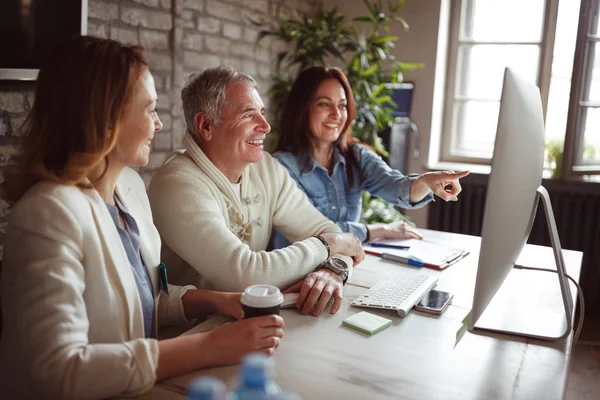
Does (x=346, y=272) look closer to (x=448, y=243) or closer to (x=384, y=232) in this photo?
(x=384, y=232)

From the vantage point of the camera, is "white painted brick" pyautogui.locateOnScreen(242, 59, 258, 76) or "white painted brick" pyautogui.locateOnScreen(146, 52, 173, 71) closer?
"white painted brick" pyautogui.locateOnScreen(146, 52, 173, 71)

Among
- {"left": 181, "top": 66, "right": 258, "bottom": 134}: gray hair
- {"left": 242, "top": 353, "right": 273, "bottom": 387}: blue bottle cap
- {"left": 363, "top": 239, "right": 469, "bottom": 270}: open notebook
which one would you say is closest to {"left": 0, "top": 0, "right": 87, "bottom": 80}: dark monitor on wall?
{"left": 181, "top": 66, "right": 258, "bottom": 134}: gray hair

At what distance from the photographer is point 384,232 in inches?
83.3

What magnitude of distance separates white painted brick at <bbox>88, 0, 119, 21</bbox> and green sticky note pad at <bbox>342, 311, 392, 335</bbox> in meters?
1.80

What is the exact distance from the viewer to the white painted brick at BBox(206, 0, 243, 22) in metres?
3.10

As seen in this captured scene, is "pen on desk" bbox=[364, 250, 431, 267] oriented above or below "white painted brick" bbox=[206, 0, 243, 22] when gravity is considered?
below

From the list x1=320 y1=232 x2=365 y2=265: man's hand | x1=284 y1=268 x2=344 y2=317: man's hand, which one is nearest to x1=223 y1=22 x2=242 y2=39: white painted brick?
x1=320 y1=232 x2=365 y2=265: man's hand

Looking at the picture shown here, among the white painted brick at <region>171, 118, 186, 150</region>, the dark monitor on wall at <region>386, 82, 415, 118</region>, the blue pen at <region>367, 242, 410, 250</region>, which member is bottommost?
the blue pen at <region>367, 242, 410, 250</region>

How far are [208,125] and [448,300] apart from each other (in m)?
0.89

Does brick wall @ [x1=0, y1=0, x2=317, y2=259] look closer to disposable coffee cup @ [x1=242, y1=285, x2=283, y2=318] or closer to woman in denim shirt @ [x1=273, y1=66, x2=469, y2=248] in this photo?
woman in denim shirt @ [x1=273, y1=66, x2=469, y2=248]

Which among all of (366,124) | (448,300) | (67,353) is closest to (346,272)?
(448,300)

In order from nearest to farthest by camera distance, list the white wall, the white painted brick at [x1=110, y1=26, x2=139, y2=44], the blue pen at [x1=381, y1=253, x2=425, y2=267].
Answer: the blue pen at [x1=381, y1=253, x2=425, y2=267] → the white painted brick at [x1=110, y1=26, x2=139, y2=44] → the white wall

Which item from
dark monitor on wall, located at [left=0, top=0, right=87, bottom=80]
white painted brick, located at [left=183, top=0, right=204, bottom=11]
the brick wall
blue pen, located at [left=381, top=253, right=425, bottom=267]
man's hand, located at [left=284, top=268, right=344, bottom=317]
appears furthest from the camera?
white painted brick, located at [left=183, top=0, right=204, bottom=11]

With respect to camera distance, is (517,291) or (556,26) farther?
(556,26)
